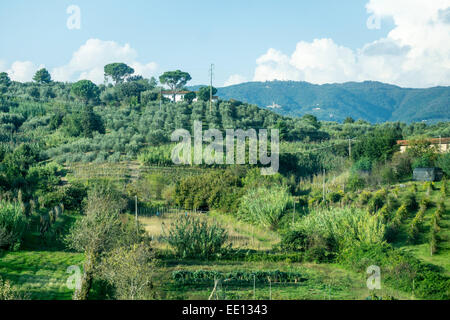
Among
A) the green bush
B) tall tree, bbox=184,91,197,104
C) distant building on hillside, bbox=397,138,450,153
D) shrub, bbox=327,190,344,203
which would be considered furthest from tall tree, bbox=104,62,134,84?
the green bush

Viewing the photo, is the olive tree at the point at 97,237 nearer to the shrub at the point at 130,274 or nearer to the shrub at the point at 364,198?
the shrub at the point at 130,274

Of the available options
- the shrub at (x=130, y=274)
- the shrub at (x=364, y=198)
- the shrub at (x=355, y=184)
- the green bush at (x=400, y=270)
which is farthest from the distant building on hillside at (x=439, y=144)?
the shrub at (x=130, y=274)

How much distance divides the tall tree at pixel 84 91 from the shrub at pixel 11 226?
101 ft

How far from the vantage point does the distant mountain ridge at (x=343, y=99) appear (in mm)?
79875

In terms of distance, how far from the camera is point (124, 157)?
77.5 ft

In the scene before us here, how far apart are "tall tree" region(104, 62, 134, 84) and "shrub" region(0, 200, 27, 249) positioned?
4454cm

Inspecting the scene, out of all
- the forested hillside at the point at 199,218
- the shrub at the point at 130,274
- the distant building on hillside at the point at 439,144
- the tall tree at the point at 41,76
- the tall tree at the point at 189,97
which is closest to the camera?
the shrub at the point at 130,274

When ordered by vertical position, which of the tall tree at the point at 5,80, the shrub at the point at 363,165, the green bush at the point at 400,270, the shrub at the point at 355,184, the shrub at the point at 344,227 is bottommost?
the green bush at the point at 400,270

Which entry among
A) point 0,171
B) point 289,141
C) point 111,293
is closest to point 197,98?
point 289,141

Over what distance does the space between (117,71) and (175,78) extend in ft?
30.5

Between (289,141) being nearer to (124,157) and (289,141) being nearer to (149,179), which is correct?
(124,157)

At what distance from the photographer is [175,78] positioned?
49031 mm

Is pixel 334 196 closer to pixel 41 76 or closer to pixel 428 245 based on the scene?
pixel 428 245

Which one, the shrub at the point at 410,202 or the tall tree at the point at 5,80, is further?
the tall tree at the point at 5,80
